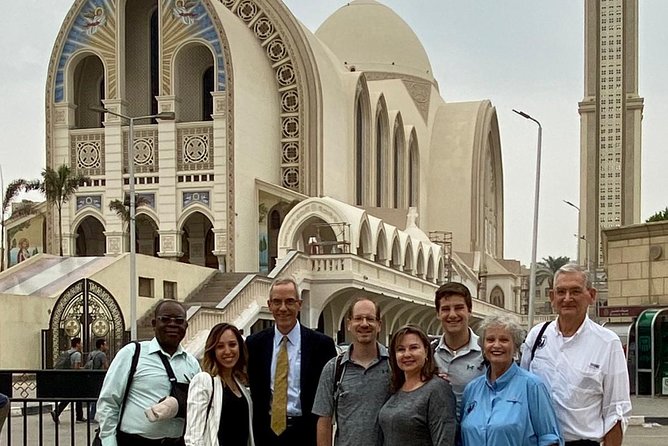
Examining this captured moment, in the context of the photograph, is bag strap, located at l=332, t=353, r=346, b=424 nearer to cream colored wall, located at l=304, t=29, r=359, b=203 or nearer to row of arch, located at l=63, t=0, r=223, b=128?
row of arch, located at l=63, t=0, r=223, b=128

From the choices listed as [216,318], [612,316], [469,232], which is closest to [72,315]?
[216,318]

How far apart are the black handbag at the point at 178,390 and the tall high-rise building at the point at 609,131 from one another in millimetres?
55837

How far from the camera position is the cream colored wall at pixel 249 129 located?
119ft

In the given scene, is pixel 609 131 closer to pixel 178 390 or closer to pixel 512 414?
pixel 178 390

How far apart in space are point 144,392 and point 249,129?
3122 centimetres

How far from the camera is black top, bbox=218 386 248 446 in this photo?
5898mm

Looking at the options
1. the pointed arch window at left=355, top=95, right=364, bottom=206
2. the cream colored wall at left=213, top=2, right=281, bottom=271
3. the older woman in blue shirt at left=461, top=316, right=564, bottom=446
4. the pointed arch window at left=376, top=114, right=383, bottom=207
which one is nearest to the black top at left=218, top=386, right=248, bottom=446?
the older woman in blue shirt at left=461, top=316, right=564, bottom=446

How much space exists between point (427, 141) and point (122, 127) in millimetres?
26438

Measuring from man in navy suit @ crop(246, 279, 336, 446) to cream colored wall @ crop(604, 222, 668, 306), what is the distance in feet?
59.8

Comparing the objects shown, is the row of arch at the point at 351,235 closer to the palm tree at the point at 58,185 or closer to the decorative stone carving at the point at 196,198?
the decorative stone carving at the point at 196,198

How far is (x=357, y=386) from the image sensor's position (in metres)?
5.69

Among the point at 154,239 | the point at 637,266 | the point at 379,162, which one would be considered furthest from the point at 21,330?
the point at 379,162

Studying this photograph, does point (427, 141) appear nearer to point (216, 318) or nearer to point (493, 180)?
point (493, 180)

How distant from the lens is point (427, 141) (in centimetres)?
6078
